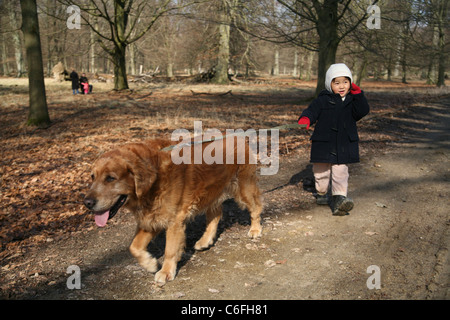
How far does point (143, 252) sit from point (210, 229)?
103 cm

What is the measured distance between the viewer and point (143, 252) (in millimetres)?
3562

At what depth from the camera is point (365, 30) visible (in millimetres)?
14914

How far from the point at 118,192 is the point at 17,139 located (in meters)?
8.29

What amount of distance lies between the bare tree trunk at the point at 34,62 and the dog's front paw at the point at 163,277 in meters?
9.72

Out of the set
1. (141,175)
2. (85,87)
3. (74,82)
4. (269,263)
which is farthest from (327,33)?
(74,82)

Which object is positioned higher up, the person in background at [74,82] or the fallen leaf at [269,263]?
the person in background at [74,82]

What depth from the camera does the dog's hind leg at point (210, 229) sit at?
4.16 m

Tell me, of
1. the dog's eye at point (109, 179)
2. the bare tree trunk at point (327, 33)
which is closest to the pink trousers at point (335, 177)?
the dog's eye at point (109, 179)

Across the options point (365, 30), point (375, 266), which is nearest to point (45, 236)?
point (375, 266)

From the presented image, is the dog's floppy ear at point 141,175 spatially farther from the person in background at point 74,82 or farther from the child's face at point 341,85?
the person in background at point 74,82

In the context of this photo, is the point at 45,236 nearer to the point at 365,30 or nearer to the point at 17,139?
the point at 17,139

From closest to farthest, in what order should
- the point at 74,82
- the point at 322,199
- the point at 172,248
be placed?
1. the point at 172,248
2. the point at 322,199
3. the point at 74,82

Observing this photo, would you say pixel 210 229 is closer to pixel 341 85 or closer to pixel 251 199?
pixel 251 199

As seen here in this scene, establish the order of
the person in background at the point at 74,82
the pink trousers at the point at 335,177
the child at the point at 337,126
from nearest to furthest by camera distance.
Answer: the child at the point at 337,126 → the pink trousers at the point at 335,177 → the person in background at the point at 74,82
